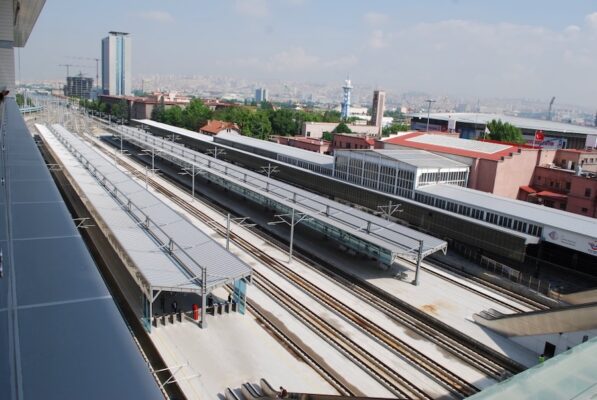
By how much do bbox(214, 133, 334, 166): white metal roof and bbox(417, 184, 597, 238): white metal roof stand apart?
787 cm

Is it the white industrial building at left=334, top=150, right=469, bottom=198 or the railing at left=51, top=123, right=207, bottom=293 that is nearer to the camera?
the railing at left=51, top=123, right=207, bottom=293

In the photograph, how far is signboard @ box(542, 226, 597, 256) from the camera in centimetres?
1415

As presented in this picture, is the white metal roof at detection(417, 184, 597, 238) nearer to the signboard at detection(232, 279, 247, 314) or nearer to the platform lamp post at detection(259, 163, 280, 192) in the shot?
the signboard at detection(232, 279, 247, 314)

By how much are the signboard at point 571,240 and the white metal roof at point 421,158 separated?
5.85m

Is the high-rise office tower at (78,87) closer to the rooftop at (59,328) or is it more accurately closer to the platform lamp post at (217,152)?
the platform lamp post at (217,152)

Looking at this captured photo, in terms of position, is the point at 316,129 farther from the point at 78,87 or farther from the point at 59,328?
the point at 78,87

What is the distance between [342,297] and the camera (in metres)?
13.3

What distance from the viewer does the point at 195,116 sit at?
5706cm

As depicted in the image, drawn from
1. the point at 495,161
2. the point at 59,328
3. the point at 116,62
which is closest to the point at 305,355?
the point at 59,328

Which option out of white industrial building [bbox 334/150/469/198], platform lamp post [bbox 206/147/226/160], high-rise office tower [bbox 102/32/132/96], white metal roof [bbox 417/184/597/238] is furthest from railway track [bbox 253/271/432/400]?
high-rise office tower [bbox 102/32/132/96]

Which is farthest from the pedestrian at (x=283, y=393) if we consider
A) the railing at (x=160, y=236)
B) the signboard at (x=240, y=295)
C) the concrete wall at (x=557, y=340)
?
the concrete wall at (x=557, y=340)

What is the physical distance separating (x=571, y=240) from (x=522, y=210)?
2.35 m

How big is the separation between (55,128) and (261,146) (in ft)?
69.1

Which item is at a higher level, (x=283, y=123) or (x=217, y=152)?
(x=283, y=123)
